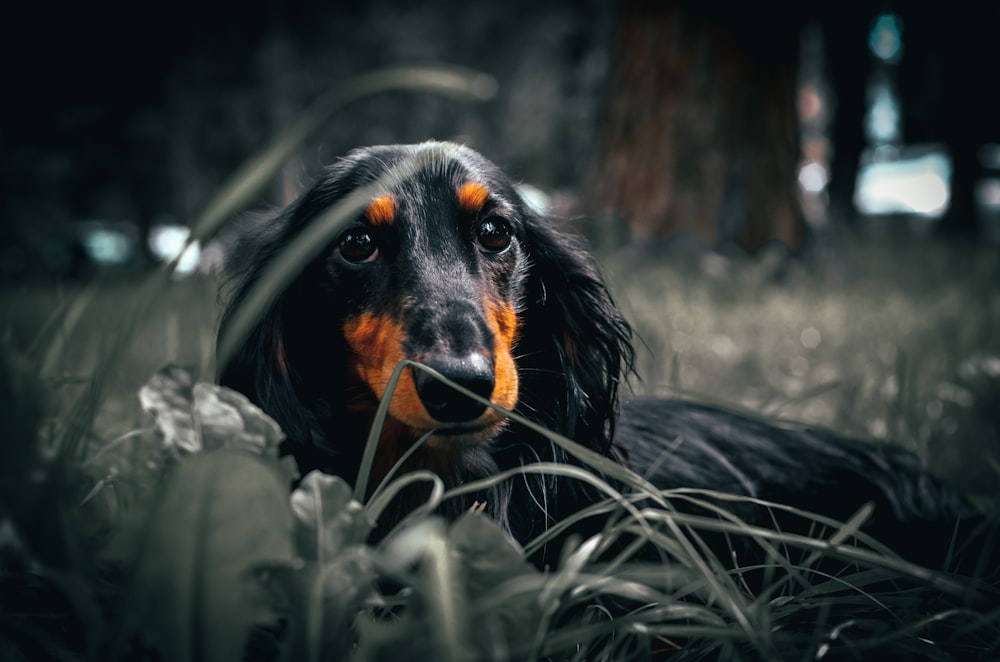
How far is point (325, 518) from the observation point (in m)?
0.96

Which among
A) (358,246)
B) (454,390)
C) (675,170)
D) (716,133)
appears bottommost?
(454,390)

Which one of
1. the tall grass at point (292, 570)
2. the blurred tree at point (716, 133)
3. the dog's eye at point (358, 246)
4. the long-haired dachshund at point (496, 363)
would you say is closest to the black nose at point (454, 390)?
the long-haired dachshund at point (496, 363)

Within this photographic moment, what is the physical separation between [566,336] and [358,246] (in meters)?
0.65

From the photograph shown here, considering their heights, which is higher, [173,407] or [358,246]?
[358,246]

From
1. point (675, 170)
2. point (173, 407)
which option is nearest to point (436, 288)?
point (173, 407)

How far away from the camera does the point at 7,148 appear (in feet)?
24.9

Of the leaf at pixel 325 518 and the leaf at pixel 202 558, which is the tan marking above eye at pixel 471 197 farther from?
the leaf at pixel 202 558

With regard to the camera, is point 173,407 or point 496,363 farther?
Result: point 496,363

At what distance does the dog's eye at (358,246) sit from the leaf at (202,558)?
3.75 ft

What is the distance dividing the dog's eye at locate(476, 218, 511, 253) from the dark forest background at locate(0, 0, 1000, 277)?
641 mm

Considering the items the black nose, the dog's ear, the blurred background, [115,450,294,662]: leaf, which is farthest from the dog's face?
[115,450,294,662]: leaf

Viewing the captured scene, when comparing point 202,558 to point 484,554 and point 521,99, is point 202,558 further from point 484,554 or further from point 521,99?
point 521,99

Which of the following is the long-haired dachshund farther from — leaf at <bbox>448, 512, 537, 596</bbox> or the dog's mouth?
leaf at <bbox>448, 512, 537, 596</bbox>

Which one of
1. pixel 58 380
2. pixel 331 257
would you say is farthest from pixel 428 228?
pixel 58 380
